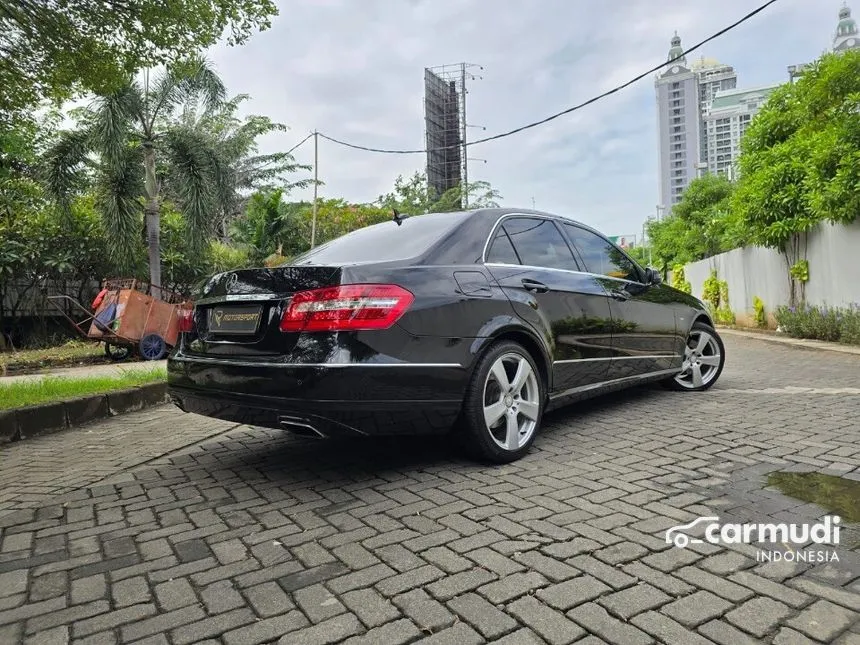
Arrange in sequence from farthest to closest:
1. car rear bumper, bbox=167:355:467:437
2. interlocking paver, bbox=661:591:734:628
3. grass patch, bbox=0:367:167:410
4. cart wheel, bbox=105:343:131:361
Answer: cart wheel, bbox=105:343:131:361, grass patch, bbox=0:367:167:410, car rear bumper, bbox=167:355:467:437, interlocking paver, bbox=661:591:734:628

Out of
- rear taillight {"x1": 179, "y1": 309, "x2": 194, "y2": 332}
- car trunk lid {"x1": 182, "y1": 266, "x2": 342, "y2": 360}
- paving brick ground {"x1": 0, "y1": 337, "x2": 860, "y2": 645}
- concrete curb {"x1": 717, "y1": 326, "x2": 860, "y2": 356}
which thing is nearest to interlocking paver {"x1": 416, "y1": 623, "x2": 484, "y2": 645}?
paving brick ground {"x1": 0, "y1": 337, "x2": 860, "y2": 645}

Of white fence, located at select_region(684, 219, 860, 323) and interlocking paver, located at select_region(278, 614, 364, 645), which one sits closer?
interlocking paver, located at select_region(278, 614, 364, 645)

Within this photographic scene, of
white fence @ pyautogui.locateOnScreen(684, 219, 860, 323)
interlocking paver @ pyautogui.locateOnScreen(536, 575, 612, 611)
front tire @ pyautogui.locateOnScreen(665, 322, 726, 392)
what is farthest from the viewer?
white fence @ pyautogui.locateOnScreen(684, 219, 860, 323)

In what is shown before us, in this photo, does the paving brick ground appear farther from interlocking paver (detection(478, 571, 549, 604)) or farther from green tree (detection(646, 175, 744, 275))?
green tree (detection(646, 175, 744, 275))

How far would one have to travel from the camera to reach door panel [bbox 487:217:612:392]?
12.5 feet

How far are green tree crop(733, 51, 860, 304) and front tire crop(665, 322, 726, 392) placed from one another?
552cm

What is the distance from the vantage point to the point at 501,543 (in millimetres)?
2430

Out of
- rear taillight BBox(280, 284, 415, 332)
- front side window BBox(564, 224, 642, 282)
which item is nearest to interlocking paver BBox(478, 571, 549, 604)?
rear taillight BBox(280, 284, 415, 332)

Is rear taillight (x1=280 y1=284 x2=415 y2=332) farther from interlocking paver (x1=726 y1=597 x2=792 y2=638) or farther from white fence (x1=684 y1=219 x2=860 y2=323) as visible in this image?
white fence (x1=684 y1=219 x2=860 y2=323)

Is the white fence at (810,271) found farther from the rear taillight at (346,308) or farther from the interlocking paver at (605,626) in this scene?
the interlocking paver at (605,626)

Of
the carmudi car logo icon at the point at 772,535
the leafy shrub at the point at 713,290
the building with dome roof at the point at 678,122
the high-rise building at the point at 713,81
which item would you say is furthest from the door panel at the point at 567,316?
the building with dome roof at the point at 678,122

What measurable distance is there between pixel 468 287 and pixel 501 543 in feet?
4.82

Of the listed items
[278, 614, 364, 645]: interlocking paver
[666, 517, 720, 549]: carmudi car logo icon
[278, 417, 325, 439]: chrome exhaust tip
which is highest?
[278, 417, 325, 439]: chrome exhaust tip

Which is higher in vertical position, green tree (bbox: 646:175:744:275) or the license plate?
green tree (bbox: 646:175:744:275)
